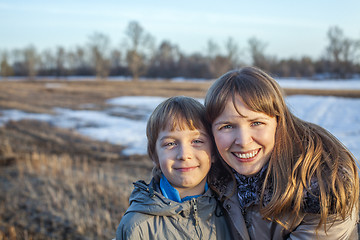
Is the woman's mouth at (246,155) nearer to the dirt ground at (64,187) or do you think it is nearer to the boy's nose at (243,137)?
the boy's nose at (243,137)

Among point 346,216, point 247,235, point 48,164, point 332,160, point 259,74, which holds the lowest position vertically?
point 48,164

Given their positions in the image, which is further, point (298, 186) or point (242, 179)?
point (242, 179)

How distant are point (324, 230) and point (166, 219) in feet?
2.61

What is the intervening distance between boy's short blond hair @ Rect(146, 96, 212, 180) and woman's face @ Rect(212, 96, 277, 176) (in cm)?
13

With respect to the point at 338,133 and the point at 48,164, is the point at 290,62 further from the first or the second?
the point at 48,164

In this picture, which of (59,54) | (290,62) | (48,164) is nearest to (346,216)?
(48,164)

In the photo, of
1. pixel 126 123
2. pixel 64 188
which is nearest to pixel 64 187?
pixel 64 188

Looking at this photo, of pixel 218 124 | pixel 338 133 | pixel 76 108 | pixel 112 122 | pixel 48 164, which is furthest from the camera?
pixel 76 108

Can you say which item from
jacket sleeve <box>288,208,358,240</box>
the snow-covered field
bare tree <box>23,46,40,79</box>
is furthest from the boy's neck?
bare tree <box>23,46,40,79</box>

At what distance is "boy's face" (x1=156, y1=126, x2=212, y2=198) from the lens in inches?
70.9

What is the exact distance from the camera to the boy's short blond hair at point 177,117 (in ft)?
6.00

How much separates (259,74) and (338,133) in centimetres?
796

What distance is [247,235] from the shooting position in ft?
5.62

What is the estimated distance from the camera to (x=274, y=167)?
1679 millimetres
